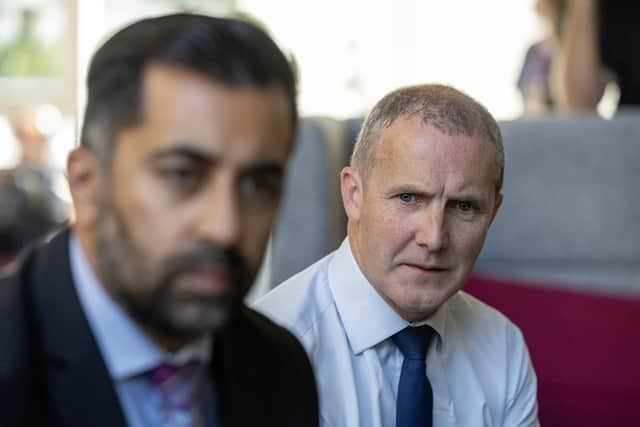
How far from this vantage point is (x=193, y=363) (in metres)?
0.88

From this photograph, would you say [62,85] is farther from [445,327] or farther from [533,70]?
[445,327]

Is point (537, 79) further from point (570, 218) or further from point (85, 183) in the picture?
point (85, 183)

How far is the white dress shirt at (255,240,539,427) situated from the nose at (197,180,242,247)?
0.66 metres

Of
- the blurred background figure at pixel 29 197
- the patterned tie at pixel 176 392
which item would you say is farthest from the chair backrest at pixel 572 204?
the blurred background figure at pixel 29 197

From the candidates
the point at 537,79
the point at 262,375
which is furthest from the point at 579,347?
the point at 537,79

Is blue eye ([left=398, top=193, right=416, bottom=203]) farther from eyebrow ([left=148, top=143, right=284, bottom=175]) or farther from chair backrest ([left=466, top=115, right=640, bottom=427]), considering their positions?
chair backrest ([left=466, top=115, right=640, bottom=427])

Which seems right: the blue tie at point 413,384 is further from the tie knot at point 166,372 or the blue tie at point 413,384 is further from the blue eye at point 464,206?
the tie knot at point 166,372

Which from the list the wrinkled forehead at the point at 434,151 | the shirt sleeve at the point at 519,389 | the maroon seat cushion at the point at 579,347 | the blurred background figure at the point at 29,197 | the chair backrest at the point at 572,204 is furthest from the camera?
the blurred background figure at the point at 29,197

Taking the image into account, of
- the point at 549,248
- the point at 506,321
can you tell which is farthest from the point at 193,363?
the point at 549,248

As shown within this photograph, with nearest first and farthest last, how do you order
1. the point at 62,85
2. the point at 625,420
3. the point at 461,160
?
the point at 461,160
the point at 625,420
the point at 62,85

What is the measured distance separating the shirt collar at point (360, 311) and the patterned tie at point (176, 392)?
0.63 metres

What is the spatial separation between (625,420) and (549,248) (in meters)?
0.52

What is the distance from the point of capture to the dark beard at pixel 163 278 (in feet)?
2.55

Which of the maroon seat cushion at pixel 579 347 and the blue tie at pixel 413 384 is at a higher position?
the blue tie at pixel 413 384
